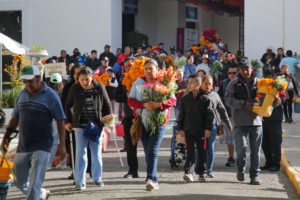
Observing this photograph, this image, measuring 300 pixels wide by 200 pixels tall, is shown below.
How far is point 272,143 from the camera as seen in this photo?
1116cm

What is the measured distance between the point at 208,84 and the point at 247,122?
3.24 feet

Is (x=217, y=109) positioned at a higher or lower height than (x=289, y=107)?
higher

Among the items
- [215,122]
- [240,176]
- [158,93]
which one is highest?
[158,93]

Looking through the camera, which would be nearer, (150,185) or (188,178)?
(150,185)

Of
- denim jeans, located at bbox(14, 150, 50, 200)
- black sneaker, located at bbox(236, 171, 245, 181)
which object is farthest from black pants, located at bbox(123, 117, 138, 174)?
denim jeans, located at bbox(14, 150, 50, 200)

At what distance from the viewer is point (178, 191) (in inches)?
353

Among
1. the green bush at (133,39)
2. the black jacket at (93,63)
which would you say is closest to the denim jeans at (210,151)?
the black jacket at (93,63)

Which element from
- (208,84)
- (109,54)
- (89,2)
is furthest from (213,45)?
(208,84)

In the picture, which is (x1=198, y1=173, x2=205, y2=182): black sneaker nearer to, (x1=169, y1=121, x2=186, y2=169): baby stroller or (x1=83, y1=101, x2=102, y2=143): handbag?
(x1=169, y1=121, x2=186, y2=169): baby stroller

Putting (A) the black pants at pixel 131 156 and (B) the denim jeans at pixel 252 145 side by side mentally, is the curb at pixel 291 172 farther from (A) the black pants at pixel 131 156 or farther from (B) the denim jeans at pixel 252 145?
(A) the black pants at pixel 131 156

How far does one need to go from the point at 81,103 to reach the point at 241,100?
8.22 ft

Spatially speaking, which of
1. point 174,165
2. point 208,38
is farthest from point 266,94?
point 208,38

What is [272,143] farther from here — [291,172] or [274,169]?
[291,172]

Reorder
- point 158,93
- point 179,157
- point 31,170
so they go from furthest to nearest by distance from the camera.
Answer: point 179,157 → point 158,93 → point 31,170
